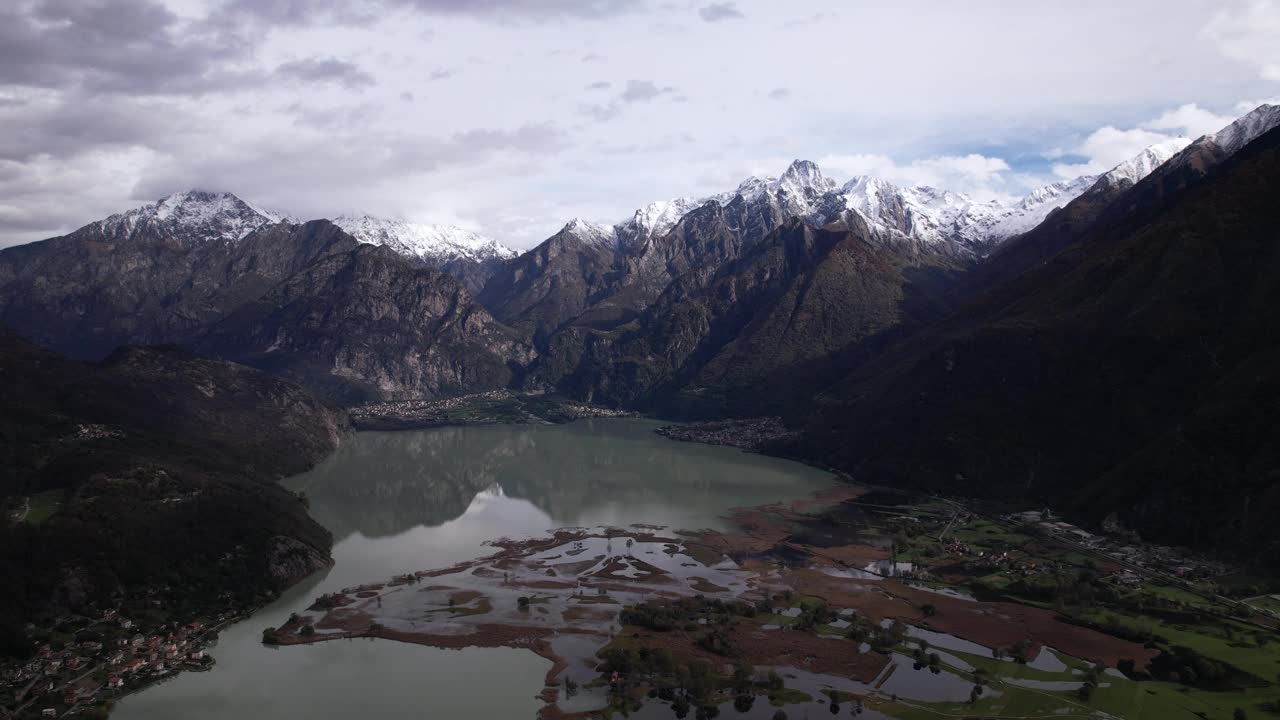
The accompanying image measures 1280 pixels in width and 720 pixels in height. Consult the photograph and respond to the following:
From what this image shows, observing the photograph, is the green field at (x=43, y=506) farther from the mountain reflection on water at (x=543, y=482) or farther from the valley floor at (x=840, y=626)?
the mountain reflection on water at (x=543, y=482)

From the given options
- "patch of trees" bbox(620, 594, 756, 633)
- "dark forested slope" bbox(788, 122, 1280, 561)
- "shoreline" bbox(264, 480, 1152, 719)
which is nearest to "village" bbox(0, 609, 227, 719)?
"shoreline" bbox(264, 480, 1152, 719)

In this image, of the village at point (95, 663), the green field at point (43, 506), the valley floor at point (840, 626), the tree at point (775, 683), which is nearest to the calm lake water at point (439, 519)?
the village at point (95, 663)

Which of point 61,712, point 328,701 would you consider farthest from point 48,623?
point 328,701

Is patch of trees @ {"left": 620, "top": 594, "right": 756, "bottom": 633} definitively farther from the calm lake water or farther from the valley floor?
the calm lake water

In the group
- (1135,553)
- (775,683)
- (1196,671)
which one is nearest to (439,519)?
(775,683)

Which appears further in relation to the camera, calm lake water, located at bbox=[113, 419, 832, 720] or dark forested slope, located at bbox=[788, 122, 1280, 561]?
dark forested slope, located at bbox=[788, 122, 1280, 561]

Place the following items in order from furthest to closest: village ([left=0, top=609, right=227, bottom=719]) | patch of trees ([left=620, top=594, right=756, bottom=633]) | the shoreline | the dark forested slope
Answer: the dark forested slope → patch of trees ([left=620, top=594, right=756, bottom=633]) → the shoreline → village ([left=0, top=609, right=227, bottom=719])
